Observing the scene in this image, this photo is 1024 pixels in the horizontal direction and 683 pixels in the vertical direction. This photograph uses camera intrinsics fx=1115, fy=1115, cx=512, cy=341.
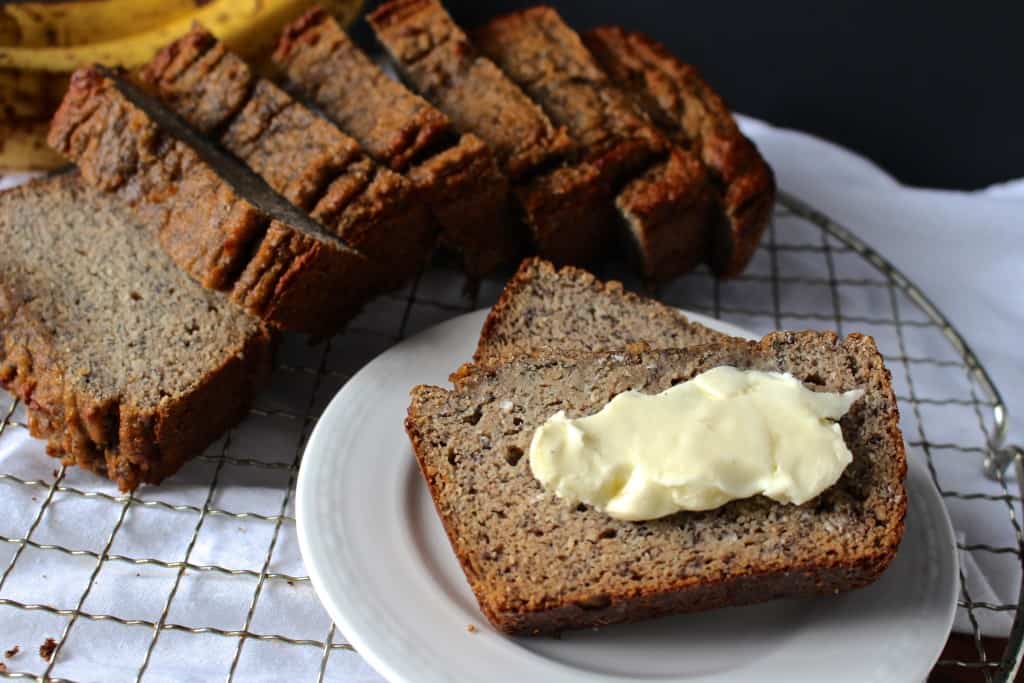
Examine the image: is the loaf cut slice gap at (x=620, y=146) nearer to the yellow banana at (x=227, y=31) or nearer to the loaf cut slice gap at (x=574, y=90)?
the loaf cut slice gap at (x=574, y=90)

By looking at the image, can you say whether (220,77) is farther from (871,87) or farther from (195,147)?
(871,87)

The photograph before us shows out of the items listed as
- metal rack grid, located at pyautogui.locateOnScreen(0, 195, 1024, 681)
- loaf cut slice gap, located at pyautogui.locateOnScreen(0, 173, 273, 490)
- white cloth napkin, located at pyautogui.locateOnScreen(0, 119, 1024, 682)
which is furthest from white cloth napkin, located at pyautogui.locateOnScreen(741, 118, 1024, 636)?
loaf cut slice gap, located at pyautogui.locateOnScreen(0, 173, 273, 490)

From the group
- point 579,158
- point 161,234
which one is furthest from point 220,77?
point 579,158

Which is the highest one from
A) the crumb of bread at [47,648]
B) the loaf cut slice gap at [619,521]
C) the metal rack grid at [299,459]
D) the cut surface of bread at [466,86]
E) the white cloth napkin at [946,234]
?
the cut surface of bread at [466,86]

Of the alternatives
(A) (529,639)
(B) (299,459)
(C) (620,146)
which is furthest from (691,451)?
(C) (620,146)

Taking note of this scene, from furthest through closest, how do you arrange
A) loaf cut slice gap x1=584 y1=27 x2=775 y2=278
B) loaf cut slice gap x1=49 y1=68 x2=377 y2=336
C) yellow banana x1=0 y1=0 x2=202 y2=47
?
yellow banana x1=0 y1=0 x2=202 y2=47
loaf cut slice gap x1=584 y1=27 x2=775 y2=278
loaf cut slice gap x1=49 y1=68 x2=377 y2=336

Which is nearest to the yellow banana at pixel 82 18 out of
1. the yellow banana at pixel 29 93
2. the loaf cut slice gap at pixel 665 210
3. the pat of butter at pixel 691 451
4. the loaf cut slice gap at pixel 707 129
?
the yellow banana at pixel 29 93

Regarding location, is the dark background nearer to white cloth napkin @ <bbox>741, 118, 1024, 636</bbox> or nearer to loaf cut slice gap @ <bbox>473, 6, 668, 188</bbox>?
white cloth napkin @ <bbox>741, 118, 1024, 636</bbox>
